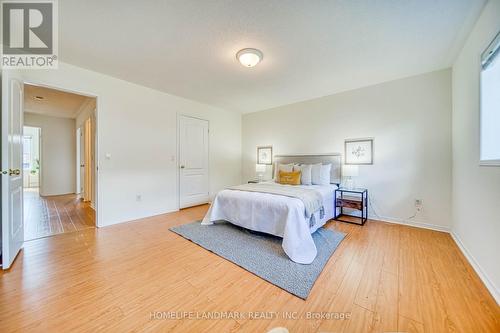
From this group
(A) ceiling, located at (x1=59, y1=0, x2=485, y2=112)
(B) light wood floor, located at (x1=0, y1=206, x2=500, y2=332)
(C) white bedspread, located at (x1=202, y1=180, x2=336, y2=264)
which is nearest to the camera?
(B) light wood floor, located at (x1=0, y1=206, x2=500, y2=332)

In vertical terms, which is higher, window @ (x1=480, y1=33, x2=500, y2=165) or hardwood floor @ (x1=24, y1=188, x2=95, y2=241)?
window @ (x1=480, y1=33, x2=500, y2=165)

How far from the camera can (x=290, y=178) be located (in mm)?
3766

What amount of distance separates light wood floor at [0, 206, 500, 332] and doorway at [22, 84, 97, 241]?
5.26 ft

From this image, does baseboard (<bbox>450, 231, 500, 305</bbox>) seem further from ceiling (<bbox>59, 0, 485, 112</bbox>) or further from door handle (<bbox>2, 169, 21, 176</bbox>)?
door handle (<bbox>2, 169, 21, 176</bbox>)

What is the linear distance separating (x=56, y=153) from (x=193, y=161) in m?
4.77

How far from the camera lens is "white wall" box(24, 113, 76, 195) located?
5656 mm

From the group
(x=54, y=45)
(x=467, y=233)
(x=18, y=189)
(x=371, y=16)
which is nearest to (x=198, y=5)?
(x=371, y=16)

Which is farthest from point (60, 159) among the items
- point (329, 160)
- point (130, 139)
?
point (329, 160)

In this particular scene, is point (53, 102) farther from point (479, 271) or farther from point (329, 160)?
point (479, 271)

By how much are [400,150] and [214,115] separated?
4.02 m

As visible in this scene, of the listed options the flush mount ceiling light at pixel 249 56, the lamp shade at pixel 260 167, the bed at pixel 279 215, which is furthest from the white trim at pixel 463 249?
the flush mount ceiling light at pixel 249 56

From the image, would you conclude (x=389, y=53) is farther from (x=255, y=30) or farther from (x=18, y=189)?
(x=18, y=189)

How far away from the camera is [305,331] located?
125cm

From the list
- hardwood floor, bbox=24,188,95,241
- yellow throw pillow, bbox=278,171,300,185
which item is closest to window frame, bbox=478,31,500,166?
yellow throw pillow, bbox=278,171,300,185
